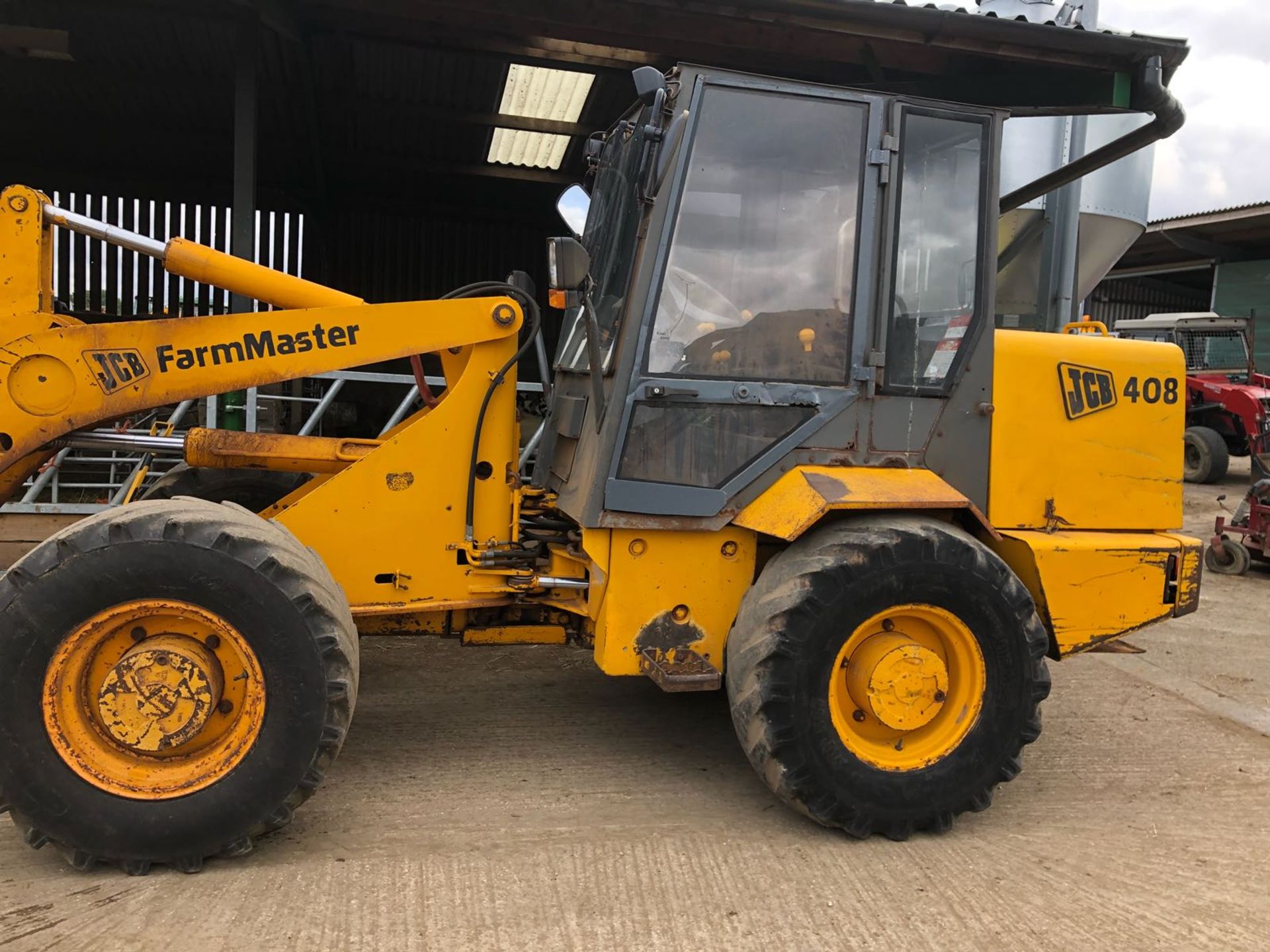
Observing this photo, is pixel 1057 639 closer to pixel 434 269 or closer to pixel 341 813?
pixel 341 813

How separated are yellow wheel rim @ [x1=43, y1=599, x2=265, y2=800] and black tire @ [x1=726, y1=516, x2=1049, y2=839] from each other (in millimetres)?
1630

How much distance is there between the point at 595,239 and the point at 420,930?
8.84 ft

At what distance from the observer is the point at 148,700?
2.91 metres

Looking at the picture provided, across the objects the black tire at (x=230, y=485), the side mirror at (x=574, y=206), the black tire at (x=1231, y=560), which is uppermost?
the side mirror at (x=574, y=206)

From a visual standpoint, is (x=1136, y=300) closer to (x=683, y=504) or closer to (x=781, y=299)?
(x=781, y=299)

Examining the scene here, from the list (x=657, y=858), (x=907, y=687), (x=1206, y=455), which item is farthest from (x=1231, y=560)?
(x=657, y=858)

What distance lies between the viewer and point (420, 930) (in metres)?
2.63

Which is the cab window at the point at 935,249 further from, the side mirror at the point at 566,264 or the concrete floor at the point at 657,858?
the concrete floor at the point at 657,858

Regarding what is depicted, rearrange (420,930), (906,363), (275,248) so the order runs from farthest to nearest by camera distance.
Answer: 1. (275,248)
2. (906,363)
3. (420,930)

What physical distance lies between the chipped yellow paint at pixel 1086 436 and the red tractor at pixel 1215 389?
430 inches

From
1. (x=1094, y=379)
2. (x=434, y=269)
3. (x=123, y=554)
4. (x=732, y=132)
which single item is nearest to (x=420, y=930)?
(x=123, y=554)

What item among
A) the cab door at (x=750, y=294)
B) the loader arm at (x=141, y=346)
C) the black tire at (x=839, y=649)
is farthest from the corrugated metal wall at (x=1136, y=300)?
the loader arm at (x=141, y=346)

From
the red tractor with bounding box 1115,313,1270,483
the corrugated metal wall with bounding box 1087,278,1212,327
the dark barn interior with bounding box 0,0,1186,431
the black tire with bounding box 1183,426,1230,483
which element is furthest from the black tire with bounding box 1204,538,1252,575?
the corrugated metal wall with bounding box 1087,278,1212,327

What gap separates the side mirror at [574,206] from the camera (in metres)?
3.89
